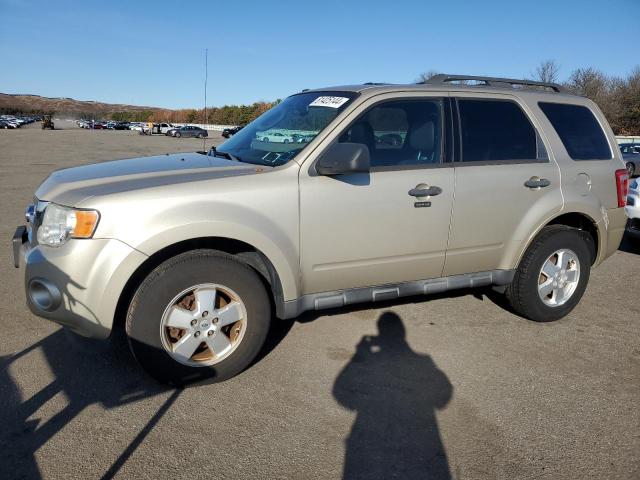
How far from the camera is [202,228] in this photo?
296cm

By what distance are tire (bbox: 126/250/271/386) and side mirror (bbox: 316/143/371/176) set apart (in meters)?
0.82

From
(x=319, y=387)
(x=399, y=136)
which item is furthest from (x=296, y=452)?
(x=399, y=136)

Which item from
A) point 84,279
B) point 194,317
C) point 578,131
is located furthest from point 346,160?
point 578,131

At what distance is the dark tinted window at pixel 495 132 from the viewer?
153 inches

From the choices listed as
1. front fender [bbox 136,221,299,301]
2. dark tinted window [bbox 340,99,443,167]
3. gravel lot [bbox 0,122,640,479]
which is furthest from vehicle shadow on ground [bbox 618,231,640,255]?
front fender [bbox 136,221,299,301]

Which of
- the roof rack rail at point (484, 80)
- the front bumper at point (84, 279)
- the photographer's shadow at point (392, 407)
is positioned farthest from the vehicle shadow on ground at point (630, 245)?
the front bumper at point (84, 279)

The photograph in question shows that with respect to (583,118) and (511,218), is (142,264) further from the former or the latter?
(583,118)

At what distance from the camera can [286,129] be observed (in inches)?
151

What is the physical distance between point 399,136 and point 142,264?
207cm

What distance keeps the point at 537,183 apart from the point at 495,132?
1.72 feet

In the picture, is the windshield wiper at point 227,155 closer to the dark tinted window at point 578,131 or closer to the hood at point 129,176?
the hood at point 129,176

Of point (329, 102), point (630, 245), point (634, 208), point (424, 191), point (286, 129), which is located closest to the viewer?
point (424, 191)

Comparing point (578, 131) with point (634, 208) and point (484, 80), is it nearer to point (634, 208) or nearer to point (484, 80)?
point (484, 80)

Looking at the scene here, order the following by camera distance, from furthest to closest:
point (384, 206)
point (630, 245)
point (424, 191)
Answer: point (630, 245) < point (424, 191) < point (384, 206)
